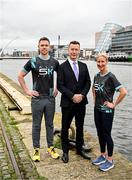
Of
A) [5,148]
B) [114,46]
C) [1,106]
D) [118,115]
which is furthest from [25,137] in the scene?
[114,46]

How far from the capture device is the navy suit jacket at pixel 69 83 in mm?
6223

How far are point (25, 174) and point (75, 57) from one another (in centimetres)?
234

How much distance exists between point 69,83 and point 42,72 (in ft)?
1.82

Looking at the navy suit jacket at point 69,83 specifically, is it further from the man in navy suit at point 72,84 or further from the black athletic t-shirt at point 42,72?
the black athletic t-shirt at point 42,72

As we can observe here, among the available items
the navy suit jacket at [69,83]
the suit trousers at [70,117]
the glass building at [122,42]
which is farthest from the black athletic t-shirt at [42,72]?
the glass building at [122,42]

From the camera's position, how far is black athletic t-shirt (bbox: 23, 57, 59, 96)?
624cm

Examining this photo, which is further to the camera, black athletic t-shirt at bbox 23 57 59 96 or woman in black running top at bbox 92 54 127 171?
black athletic t-shirt at bbox 23 57 59 96

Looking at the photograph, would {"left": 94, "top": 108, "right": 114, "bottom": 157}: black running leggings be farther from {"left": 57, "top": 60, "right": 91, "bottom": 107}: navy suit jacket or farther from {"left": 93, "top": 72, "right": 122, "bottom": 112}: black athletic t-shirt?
{"left": 57, "top": 60, "right": 91, "bottom": 107}: navy suit jacket

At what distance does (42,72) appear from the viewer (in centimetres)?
623

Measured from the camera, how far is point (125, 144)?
1171 cm

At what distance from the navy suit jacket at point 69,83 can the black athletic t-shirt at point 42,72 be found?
0.17 m

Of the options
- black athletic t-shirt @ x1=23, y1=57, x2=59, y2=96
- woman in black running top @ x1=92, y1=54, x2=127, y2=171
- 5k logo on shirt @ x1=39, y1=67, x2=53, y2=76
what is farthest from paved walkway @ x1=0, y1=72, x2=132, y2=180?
5k logo on shirt @ x1=39, y1=67, x2=53, y2=76

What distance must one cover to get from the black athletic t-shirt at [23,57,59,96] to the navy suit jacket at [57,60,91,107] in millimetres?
171

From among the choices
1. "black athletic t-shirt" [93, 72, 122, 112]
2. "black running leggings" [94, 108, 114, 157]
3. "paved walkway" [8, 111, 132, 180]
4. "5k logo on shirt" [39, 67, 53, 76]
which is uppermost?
"5k logo on shirt" [39, 67, 53, 76]
